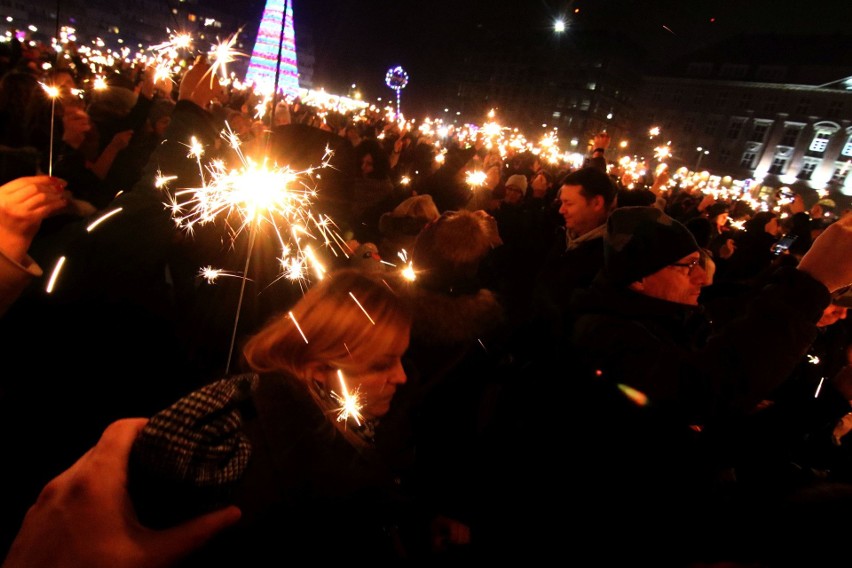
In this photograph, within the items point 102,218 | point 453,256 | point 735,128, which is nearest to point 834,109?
point 735,128

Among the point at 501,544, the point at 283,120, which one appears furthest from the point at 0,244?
the point at 283,120

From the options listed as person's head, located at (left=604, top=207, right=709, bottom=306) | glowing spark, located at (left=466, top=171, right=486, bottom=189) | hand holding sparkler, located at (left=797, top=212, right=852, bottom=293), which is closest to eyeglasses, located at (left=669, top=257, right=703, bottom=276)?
person's head, located at (left=604, top=207, right=709, bottom=306)

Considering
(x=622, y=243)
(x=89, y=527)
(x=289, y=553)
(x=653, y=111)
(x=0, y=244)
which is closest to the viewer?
(x=89, y=527)

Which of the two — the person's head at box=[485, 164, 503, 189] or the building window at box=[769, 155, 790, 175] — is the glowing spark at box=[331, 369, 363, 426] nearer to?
the person's head at box=[485, 164, 503, 189]

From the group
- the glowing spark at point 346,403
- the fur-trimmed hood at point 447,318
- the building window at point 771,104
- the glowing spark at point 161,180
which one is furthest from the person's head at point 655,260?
the building window at point 771,104

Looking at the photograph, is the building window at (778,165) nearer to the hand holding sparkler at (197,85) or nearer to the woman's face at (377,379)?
the hand holding sparkler at (197,85)

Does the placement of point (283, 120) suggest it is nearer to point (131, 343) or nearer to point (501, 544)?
point (131, 343)

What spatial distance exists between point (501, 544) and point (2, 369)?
2963 mm

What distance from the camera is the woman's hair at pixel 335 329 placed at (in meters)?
1.70

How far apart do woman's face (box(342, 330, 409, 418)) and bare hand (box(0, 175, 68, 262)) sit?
1.39 m

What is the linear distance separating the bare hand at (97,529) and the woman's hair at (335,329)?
786 millimetres

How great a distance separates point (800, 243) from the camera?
598cm

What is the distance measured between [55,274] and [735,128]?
82416 millimetres

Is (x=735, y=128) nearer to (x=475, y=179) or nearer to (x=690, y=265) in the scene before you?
(x=475, y=179)
